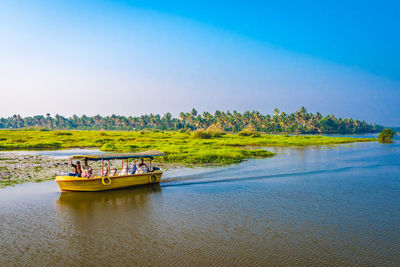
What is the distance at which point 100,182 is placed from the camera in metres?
18.5

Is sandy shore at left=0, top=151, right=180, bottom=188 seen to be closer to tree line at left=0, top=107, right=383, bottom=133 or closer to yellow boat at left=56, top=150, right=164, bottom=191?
yellow boat at left=56, top=150, right=164, bottom=191

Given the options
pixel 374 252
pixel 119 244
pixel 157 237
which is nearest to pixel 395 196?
pixel 374 252

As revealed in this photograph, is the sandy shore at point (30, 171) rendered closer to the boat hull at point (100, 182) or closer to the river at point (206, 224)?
the boat hull at point (100, 182)

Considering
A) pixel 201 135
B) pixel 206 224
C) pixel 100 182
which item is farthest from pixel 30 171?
pixel 201 135

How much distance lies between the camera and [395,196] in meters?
18.2

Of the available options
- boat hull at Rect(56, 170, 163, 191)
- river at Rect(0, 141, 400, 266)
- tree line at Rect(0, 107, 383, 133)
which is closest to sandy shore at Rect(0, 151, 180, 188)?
boat hull at Rect(56, 170, 163, 191)

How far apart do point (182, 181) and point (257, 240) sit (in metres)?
11.4

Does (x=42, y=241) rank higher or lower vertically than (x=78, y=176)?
lower

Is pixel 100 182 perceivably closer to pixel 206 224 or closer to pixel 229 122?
pixel 206 224

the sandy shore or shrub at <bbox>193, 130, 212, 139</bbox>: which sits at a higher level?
shrub at <bbox>193, 130, 212, 139</bbox>

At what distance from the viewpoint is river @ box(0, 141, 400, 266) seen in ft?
33.1

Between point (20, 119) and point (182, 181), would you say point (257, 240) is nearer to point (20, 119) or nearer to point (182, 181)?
point (182, 181)

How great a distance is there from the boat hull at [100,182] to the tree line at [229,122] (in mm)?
108054

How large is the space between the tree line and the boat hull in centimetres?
10805
